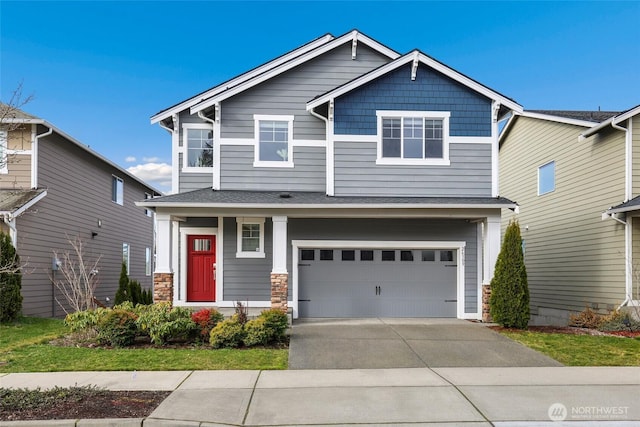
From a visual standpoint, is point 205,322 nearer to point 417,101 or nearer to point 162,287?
point 162,287

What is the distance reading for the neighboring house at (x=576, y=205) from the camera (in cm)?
1367

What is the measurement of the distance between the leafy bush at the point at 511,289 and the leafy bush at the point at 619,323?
8.38 ft

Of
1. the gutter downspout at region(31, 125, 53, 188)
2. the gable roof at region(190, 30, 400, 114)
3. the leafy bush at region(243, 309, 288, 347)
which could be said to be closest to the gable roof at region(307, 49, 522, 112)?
the gable roof at region(190, 30, 400, 114)

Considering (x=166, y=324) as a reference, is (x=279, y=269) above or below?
above

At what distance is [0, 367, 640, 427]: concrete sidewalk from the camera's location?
19.3 feet

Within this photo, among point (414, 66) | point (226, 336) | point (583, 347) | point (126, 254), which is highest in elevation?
point (414, 66)

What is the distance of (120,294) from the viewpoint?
55.5ft

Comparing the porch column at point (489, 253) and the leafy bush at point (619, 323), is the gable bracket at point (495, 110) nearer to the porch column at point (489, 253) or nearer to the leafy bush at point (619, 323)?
the porch column at point (489, 253)

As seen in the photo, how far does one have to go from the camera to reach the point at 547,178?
18016 mm

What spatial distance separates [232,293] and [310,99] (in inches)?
243

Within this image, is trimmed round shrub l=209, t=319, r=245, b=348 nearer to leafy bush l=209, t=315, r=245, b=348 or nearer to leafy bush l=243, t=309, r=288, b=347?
leafy bush l=209, t=315, r=245, b=348
